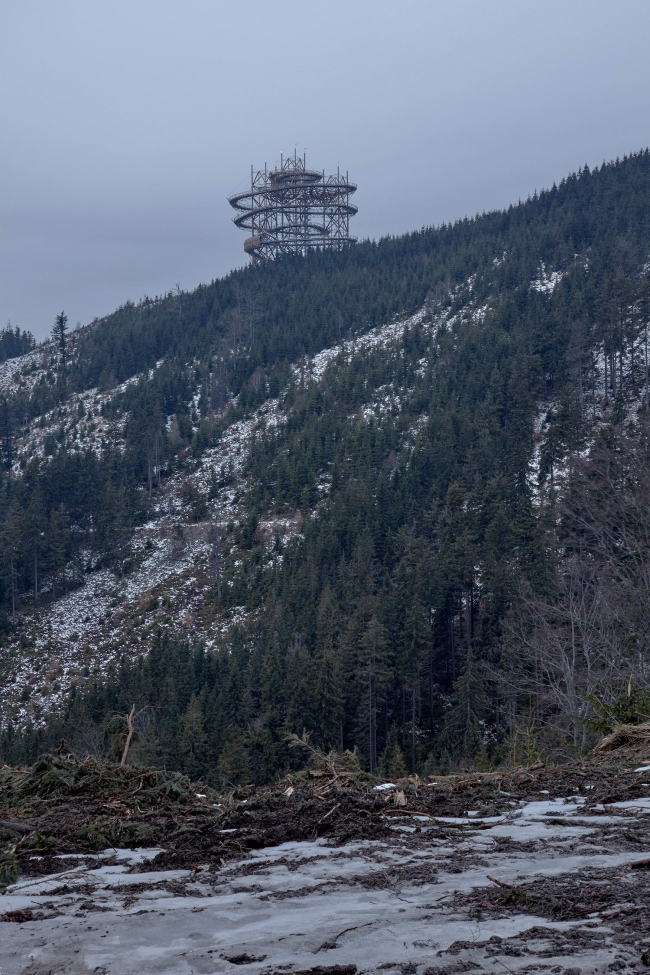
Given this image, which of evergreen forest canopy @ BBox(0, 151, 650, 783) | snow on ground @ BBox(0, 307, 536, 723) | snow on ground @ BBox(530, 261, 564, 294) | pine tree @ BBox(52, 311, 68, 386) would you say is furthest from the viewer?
pine tree @ BBox(52, 311, 68, 386)

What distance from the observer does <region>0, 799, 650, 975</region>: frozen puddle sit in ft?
6.81

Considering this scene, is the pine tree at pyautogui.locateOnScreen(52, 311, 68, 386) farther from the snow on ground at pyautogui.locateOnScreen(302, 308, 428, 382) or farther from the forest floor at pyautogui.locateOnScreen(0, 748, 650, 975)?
the forest floor at pyautogui.locateOnScreen(0, 748, 650, 975)

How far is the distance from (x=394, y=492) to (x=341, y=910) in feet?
155

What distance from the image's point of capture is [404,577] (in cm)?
3869

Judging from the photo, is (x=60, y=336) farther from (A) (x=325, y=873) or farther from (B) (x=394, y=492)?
(A) (x=325, y=873)

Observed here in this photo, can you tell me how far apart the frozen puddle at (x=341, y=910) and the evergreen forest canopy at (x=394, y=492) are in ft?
11.0

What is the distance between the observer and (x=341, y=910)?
2492 mm

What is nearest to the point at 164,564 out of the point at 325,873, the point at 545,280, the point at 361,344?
the point at 361,344

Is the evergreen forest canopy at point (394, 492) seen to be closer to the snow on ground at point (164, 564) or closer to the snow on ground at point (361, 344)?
the snow on ground at point (164, 564)

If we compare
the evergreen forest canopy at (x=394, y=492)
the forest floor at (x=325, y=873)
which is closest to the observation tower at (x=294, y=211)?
the evergreen forest canopy at (x=394, y=492)

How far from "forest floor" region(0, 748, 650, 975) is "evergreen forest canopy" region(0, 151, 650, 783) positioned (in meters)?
2.75

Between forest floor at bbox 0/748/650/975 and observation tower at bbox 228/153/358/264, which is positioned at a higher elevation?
observation tower at bbox 228/153/358/264

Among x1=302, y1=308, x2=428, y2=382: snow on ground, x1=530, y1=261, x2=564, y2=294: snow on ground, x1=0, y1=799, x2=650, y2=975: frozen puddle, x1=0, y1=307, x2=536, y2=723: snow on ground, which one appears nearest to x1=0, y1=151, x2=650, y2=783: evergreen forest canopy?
x1=530, y1=261, x2=564, y2=294: snow on ground

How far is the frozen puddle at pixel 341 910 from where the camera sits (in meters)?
2.08
